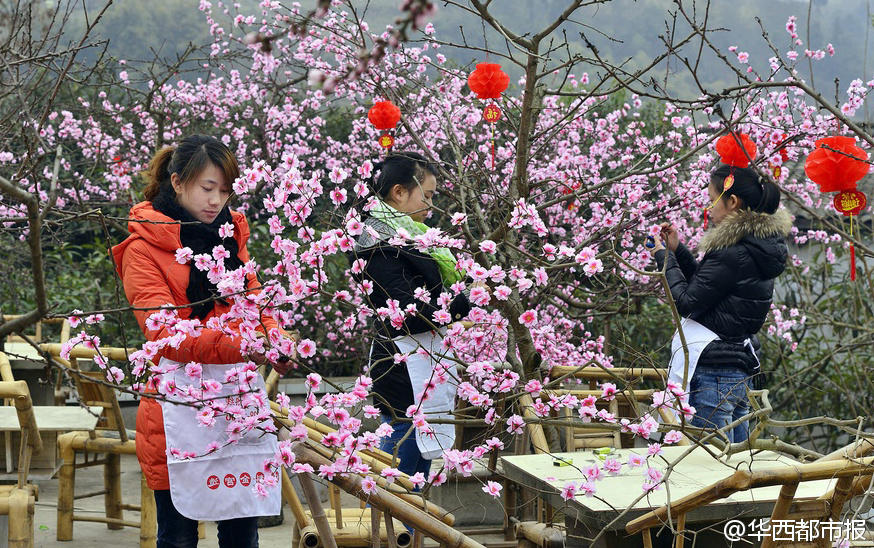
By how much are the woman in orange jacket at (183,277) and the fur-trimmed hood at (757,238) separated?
190 cm

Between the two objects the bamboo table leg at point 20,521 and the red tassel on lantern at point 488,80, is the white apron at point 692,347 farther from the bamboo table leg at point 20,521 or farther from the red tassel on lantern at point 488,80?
the bamboo table leg at point 20,521

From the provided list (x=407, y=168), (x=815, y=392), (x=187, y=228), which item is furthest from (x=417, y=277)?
(x=815, y=392)

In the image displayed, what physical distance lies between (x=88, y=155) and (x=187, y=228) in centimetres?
508

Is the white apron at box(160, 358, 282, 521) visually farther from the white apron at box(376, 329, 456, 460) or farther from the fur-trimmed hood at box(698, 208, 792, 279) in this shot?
the fur-trimmed hood at box(698, 208, 792, 279)

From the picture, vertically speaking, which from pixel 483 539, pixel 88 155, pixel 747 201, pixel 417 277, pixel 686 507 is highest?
pixel 88 155

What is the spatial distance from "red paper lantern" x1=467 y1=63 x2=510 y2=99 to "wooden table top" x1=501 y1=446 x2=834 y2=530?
139cm

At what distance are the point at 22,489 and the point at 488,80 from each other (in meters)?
2.16

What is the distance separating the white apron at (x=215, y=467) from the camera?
7.98 feet

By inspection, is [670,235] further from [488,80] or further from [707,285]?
[488,80]

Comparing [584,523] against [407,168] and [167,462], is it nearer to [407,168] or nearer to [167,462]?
[167,462]

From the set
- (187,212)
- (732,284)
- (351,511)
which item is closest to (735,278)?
(732,284)

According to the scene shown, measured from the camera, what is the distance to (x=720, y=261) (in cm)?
361

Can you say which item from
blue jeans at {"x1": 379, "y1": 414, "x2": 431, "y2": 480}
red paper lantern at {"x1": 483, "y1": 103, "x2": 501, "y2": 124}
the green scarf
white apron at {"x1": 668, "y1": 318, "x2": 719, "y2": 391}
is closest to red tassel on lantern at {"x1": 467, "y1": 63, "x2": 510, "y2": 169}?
red paper lantern at {"x1": 483, "y1": 103, "x2": 501, "y2": 124}

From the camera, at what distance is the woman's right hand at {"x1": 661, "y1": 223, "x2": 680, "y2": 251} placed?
12.1ft
